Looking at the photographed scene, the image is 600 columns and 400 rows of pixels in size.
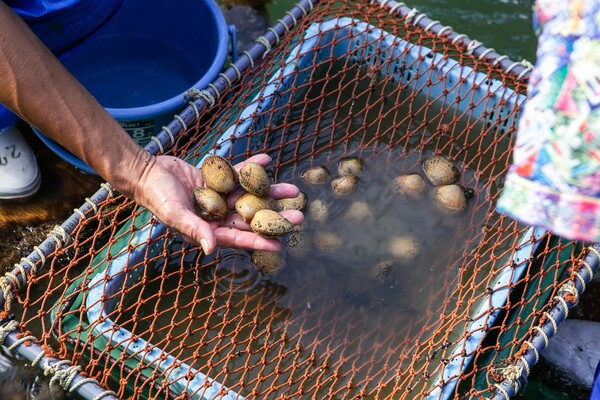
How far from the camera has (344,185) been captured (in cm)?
261

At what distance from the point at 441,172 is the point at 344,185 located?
40 cm

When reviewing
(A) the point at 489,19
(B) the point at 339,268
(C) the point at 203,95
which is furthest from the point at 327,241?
(A) the point at 489,19

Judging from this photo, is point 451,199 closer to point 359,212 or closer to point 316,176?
point 359,212

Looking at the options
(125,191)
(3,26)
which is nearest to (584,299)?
(125,191)

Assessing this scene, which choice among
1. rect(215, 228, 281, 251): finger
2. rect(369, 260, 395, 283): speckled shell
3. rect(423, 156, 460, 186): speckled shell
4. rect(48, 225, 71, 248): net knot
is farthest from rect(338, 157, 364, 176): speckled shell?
rect(48, 225, 71, 248): net knot

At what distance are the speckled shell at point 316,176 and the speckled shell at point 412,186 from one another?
0.30 metres

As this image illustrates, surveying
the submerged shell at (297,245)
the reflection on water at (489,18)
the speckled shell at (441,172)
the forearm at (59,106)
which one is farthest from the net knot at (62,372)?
the reflection on water at (489,18)

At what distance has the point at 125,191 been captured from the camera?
206cm

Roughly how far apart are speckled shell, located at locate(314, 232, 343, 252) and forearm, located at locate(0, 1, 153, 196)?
0.75 m

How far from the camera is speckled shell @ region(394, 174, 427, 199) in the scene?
262cm

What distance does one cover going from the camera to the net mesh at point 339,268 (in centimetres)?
208

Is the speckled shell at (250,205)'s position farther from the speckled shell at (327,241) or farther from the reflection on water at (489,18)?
the reflection on water at (489,18)

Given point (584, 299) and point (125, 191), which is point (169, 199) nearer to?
point (125, 191)

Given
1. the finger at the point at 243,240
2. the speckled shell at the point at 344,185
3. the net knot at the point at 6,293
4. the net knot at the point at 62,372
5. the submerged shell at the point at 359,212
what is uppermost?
the finger at the point at 243,240
